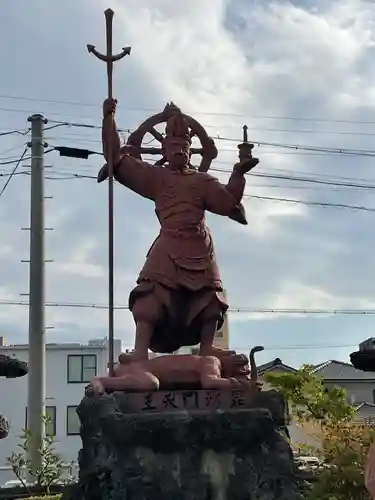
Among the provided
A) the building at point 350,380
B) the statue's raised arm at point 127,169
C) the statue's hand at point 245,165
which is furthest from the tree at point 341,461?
the building at point 350,380

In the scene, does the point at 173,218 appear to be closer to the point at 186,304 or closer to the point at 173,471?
the point at 186,304

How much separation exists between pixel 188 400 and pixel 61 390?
636 inches

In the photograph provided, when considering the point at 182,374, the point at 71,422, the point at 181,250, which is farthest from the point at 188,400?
the point at 71,422

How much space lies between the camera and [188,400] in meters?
5.06

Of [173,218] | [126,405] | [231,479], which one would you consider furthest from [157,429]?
[173,218]

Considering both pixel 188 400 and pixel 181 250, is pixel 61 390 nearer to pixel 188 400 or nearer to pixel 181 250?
pixel 181 250

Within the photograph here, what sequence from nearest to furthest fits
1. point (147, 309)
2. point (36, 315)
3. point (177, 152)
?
point (147, 309)
point (177, 152)
point (36, 315)

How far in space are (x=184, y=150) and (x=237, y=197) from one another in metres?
0.58

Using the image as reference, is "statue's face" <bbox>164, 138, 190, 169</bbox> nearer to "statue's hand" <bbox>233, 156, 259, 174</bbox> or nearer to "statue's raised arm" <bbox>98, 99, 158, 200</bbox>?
"statue's raised arm" <bbox>98, 99, 158, 200</bbox>

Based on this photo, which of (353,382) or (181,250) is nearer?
(181,250)

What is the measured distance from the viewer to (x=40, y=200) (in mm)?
13023

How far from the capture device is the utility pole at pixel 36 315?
12242 mm

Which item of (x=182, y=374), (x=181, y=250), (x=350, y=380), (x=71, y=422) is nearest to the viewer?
(x=182, y=374)

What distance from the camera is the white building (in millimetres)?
19938
